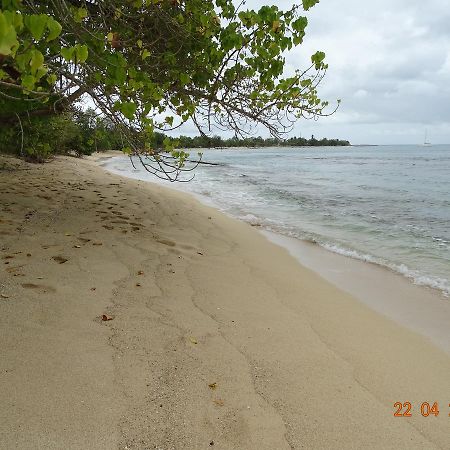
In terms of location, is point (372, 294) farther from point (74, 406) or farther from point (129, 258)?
point (74, 406)

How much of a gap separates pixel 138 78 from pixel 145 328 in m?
2.79

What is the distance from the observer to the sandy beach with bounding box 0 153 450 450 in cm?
207

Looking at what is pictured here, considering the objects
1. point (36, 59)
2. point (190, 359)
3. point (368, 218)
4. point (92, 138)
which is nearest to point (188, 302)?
point (190, 359)

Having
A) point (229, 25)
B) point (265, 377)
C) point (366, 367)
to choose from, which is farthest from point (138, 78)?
point (366, 367)

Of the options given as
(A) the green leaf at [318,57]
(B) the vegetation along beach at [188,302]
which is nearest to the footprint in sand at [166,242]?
(B) the vegetation along beach at [188,302]

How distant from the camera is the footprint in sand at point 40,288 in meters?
3.34

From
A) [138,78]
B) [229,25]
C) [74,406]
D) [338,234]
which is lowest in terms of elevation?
[338,234]

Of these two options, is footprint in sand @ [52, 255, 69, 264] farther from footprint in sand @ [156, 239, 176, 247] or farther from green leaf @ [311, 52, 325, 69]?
green leaf @ [311, 52, 325, 69]

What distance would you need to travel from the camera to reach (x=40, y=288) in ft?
11.1

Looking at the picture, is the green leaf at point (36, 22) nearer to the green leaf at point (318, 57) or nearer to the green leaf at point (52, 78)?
the green leaf at point (52, 78)

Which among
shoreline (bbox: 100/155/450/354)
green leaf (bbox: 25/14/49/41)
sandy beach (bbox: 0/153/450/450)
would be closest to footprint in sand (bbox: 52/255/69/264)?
sandy beach (bbox: 0/153/450/450)

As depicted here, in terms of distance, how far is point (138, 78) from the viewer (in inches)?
170

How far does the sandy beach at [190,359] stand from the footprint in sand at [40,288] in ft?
0.08
